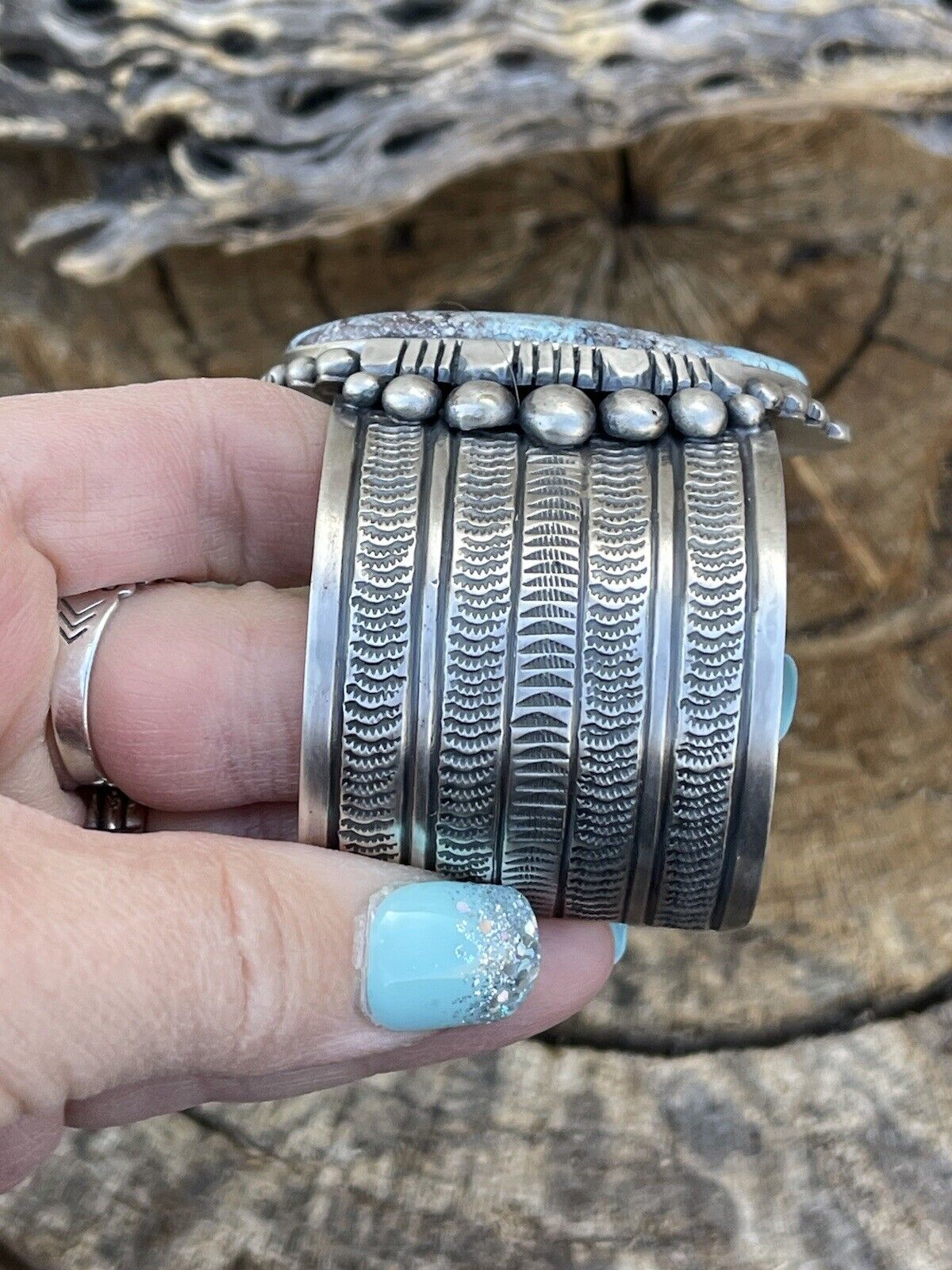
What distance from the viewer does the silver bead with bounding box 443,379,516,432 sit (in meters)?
0.86

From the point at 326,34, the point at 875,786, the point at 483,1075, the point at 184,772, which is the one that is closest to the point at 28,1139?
the point at 184,772

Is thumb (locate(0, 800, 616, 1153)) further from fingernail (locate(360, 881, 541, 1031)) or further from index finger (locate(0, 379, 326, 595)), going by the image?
index finger (locate(0, 379, 326, 595))

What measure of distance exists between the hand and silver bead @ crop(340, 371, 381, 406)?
4.4 inches

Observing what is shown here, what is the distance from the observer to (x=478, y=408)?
86 centimetres

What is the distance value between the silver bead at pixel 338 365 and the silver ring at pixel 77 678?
253 millimetres

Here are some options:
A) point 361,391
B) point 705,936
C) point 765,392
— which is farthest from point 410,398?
point 705,936

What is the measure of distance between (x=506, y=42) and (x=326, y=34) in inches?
7.4

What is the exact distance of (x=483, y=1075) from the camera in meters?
1.03

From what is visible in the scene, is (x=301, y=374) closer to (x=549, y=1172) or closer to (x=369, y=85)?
(x=369, y=85)

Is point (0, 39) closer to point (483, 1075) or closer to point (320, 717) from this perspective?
point (320, 717)

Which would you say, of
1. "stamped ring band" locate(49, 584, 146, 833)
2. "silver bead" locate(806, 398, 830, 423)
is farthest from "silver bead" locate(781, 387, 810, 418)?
"stamped ring band" locate(49, 584, 146, 833)

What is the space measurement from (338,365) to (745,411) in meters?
0.31

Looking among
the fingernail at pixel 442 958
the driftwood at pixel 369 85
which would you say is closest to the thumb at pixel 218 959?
the fingernail at pixel 442 958

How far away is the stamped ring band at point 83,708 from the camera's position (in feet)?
2.98
